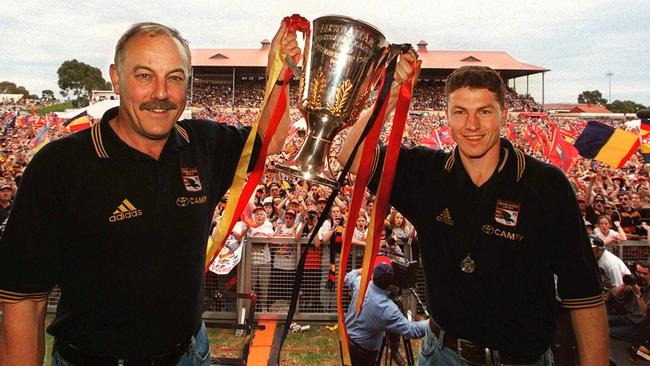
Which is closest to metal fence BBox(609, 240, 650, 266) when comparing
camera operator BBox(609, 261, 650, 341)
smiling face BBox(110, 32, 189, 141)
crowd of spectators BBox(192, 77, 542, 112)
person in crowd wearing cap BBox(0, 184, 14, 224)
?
camera operator BBox(609, 261, 650, 341)

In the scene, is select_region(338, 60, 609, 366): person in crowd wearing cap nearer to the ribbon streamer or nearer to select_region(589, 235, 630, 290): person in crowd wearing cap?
the ribbon streamer

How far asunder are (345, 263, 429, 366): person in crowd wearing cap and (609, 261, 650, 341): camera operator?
2782 mm

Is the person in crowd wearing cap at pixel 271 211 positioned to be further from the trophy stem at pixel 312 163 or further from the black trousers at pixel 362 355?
the trophy stem at pixel 312 163

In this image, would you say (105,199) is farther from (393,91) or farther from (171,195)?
(393,91)

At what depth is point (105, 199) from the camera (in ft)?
5.45

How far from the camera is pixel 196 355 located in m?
1.93

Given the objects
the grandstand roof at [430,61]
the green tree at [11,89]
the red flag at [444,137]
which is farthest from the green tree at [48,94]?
the red flag at [444,137]

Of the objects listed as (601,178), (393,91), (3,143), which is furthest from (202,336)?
(3,143)

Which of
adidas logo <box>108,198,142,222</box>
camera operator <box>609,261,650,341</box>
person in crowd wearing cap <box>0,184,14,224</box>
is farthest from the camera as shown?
person in crowd wearing cap <box>0,184,14,224</box>

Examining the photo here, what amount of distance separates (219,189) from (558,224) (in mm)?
1551

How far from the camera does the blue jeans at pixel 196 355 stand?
1.77 m

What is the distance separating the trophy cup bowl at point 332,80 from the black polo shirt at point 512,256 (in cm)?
63

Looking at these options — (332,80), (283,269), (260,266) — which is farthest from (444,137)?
(332,80)

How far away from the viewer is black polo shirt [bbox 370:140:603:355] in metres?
1.94
